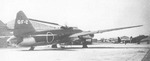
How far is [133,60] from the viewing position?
42.0 ft

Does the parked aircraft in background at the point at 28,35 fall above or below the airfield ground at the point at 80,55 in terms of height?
above

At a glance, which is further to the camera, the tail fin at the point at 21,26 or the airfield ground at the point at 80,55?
the tail fin at the point at 21,26

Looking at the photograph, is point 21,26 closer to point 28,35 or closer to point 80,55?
point 28,35

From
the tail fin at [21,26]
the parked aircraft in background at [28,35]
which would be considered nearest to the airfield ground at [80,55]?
the parked aircraft in background at [28,35]

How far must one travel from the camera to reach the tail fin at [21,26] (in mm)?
25047

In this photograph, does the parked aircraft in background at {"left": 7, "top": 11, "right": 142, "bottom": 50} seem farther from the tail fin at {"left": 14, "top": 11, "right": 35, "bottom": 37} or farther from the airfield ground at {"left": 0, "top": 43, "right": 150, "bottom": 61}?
the airfield ground at {"left": 0, "top": 43, "right": 150, "bottom": 61}

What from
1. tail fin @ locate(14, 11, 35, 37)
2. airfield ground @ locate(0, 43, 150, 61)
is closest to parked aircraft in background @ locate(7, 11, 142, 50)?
tail fin @ locate(14, 11, 35, 37)

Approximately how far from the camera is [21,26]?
2519cm

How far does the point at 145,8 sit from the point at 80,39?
19.2 m

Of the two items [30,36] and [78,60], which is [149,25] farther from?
[30,36]

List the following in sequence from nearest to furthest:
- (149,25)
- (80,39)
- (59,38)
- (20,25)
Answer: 1. (149,25)
2. (20,25)
3. (59,38)
4. (80,39)

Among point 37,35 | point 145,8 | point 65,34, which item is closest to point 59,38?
point 65,34

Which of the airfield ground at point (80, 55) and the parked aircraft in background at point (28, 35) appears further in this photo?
the parked aircraft in background at point (28, 35)

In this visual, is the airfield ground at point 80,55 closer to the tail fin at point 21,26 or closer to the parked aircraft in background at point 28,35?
the parked aircraft in background at point 28,35
